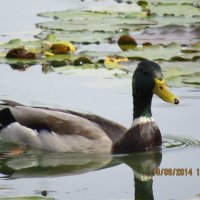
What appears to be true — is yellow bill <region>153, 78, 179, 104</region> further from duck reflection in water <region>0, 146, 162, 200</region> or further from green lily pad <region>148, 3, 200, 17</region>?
green lily pad <region>148, 3, 200, 17</region>

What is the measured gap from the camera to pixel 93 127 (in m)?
10.2

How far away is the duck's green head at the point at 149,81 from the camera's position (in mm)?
10219

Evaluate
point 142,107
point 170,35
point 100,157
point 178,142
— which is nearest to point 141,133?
point 142,107

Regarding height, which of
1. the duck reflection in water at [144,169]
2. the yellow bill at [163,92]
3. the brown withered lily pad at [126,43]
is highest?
the yellow bill at [163,92]

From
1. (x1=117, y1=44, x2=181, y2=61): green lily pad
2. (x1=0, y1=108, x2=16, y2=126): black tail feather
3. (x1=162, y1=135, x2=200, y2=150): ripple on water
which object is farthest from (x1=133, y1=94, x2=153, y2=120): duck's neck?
(x1=117, y1=44, x2=181, y2=61): green lily pad

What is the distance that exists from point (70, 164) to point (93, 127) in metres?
0.57

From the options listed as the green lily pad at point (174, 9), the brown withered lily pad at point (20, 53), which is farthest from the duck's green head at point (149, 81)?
the green lily pad at point (174, 9)

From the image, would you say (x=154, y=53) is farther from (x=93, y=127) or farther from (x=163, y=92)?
(x=93, y=127)

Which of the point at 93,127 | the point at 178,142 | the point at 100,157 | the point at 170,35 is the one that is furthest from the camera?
the point at 170,35

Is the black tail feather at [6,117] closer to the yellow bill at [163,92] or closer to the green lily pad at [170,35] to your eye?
the yellow bill at [163,92]

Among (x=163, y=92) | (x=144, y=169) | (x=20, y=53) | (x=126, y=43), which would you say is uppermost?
(x=163, y=92)

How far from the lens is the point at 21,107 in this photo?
10414 millimetres

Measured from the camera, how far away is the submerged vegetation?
12297 millimetres

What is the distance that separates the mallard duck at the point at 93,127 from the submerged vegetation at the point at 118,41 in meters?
1.10
